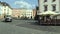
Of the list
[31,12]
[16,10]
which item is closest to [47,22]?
[31,12]

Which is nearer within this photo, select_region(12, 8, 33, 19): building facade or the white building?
the white building

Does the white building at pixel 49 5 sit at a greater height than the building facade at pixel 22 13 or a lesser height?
greater

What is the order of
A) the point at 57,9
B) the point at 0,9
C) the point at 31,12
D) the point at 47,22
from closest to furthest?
the point at 47,22, the point at 57,9, the point at 0,9, the point at 31,12

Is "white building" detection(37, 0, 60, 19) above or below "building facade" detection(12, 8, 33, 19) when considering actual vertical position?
above

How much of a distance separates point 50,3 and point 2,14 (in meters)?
66.5

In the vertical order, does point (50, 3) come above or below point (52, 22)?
above

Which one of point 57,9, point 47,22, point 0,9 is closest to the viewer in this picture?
point 47,22

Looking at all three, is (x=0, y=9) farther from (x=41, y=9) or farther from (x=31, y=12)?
(x=41, y=9)

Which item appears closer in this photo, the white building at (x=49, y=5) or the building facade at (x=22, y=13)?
the white building at (x=49, y=5)

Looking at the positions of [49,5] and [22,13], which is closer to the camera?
[49,5]

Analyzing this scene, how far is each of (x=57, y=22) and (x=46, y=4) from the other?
15.4 meters

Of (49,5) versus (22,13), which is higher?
(49,5)

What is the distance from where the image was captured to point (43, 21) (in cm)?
4172

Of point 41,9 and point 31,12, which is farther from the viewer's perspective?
point 31,12
